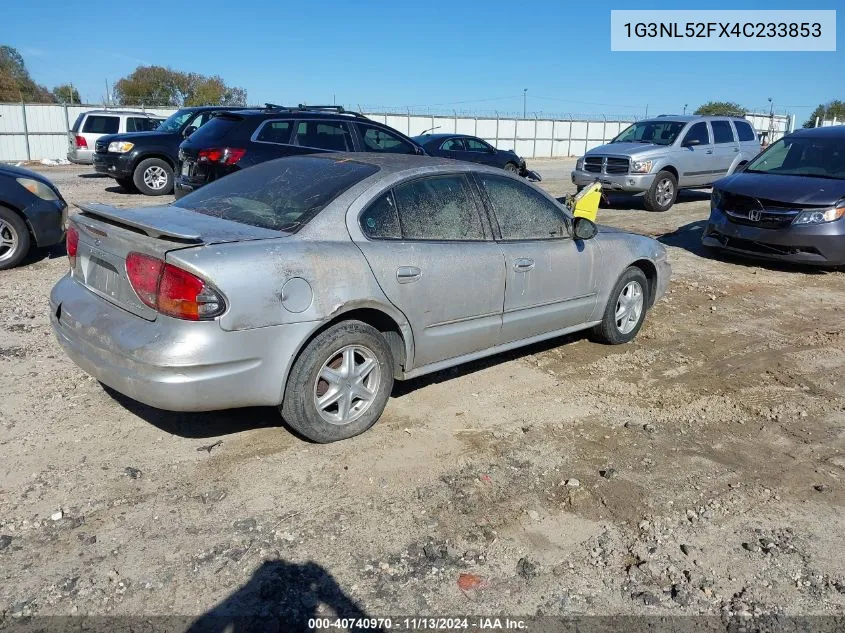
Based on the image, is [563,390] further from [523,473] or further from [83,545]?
[83,545]

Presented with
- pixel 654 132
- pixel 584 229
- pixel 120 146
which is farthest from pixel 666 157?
pixel 120 146

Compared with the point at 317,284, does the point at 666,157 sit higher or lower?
higher

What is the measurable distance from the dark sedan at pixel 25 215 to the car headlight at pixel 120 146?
6348 mm

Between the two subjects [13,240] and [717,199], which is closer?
[13,240]

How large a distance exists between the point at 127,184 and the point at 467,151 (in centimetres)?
862

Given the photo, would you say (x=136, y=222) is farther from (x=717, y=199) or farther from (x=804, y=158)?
(x=804, y=158)

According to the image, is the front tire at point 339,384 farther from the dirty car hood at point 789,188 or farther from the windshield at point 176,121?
the windshield at point 176,121

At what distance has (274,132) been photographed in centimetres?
1051

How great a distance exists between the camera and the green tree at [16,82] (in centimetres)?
4994

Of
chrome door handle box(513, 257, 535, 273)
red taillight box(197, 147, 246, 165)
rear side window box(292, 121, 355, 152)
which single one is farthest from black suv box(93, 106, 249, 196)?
chrome door handle box(513, 257, 535, 273)

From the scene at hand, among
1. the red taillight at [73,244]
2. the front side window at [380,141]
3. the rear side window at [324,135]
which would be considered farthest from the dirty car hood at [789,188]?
the red taillight at [73,244]

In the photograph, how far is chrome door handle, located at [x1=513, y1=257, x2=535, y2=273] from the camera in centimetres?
482

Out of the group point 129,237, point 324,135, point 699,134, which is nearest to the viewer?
point 129,237

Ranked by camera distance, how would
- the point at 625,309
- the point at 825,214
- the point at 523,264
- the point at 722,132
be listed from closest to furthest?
the point at 523,264 → the point at 625,309 → the point at 825,214 → the point at 722,132
